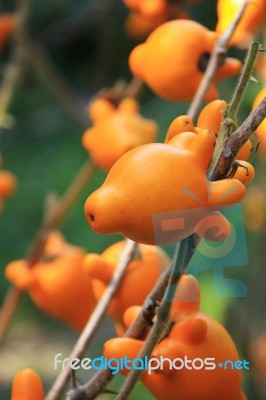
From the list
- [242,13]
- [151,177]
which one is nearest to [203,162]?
[151,177]

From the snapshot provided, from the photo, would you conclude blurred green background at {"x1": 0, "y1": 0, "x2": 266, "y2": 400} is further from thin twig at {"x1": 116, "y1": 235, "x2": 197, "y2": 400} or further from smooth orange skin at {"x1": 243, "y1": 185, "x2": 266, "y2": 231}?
thin twig at {"x1": 116, "y1": 235, "x2": 197, "y2": 400}

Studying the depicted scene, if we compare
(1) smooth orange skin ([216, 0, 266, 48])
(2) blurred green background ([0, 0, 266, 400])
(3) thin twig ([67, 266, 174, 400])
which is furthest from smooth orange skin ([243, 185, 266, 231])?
(3) thin twig ([67, 266, 174, 400])

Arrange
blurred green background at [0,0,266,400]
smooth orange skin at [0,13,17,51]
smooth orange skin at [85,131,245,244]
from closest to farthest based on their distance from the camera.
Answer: smooth orange skin at [85,131,245,244], smooth orange skin at [0,13,17,51], blurred green background at [0,0,266,400]

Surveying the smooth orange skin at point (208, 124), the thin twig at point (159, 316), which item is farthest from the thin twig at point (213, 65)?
the smooth orange skin at point (208, 124)

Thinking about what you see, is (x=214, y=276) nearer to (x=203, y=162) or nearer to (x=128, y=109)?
(x=203, y=162)

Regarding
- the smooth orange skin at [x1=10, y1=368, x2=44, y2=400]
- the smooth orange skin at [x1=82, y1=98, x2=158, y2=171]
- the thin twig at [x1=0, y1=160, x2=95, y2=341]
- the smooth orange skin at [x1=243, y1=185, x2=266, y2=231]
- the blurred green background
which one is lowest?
the blurred green background

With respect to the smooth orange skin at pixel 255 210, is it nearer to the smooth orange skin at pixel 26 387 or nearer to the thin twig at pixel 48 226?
the thin twig at pixel 48 226

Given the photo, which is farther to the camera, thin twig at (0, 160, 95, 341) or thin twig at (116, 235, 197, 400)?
thin twig at (0, 160, 95, 341)

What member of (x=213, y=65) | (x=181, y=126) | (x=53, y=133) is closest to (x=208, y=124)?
(x=181, y=126)
